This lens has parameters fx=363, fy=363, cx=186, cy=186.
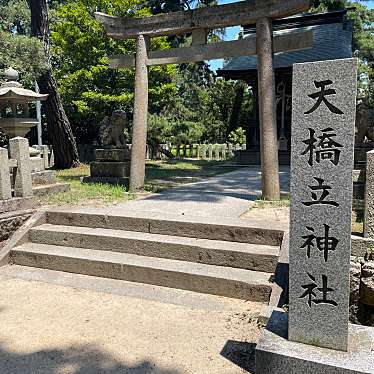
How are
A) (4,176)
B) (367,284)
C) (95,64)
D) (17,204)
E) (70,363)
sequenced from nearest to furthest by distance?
(70,363)
(367,284)
(4,176)
(17,204)
(95,64)

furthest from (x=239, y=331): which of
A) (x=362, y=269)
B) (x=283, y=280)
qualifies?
(x=362, y=269)

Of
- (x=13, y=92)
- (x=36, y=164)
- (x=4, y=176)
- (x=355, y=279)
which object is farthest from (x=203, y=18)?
(x=355, y=279)

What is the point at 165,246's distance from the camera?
5000mm

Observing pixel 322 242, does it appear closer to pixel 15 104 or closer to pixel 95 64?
pixel 15 104

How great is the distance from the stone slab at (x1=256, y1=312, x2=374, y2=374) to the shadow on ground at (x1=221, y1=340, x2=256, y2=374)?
0.36 m

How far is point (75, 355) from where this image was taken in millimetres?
3170

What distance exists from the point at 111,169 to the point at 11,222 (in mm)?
3646

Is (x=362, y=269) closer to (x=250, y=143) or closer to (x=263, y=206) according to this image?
(x=263, y=206)

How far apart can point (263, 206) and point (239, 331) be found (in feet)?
11.0

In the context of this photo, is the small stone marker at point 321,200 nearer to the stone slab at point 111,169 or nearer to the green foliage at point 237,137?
the stone slab at point 111,169

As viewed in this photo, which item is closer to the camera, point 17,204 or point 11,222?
point 11,222

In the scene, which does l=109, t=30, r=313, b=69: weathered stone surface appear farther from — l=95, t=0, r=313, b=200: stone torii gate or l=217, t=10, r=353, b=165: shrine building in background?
l=217, t=10, r=353, b=165: shrine building in background

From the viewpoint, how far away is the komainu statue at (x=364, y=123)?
7.75 m

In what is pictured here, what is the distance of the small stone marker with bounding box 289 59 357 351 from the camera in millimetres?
2504
